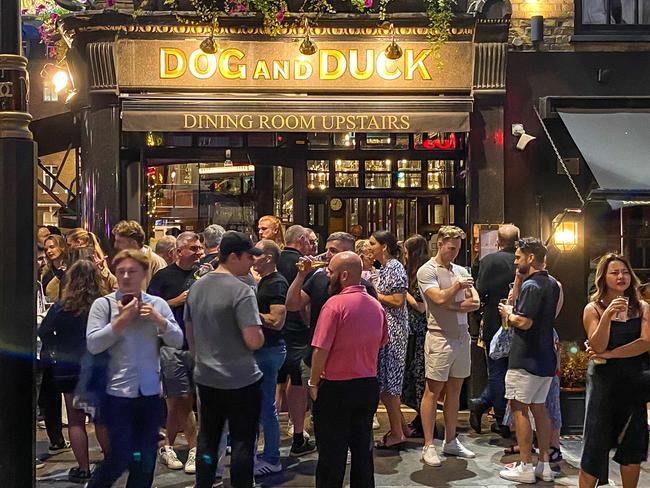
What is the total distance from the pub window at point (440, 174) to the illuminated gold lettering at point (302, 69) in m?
2.14

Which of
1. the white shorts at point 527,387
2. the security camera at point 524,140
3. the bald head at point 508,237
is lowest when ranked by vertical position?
the white shorts at point 527,387

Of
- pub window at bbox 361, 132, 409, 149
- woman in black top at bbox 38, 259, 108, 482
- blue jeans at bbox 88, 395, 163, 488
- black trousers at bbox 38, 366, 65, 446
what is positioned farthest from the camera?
pub window at bbox 361, 132, 409, 149

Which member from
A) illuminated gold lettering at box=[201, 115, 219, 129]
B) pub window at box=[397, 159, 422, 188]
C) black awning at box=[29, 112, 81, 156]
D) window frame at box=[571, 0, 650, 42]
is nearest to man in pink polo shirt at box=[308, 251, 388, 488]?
illuminated gold lettering at box=[201, 115, 219, 129]

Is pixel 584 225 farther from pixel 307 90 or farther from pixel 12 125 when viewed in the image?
pixel 12 125

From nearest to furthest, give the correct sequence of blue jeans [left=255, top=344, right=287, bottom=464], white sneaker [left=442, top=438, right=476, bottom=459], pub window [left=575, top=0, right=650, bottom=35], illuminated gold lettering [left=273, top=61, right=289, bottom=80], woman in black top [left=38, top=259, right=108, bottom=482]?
woman in black top [left=38, top=259, right=108, bottom=482] → blue jeans [left=255, top=344, right=287, bottom=464] → white sneaker [left=442, top=438, right=476, bottom=459] → illuminated gold lettering [left=273, top=61, right=289, bottom=80] → pub window [left=575, top=0, right=650, bottom=35]

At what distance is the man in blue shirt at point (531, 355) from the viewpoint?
681cm

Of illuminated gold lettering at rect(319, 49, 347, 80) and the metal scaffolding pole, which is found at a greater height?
illuminated gold lettering at rect(319, 49, 347, 80)

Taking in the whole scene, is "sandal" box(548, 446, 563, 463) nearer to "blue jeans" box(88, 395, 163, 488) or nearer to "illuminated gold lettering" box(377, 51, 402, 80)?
"blue jeans" box(88, 395, 163, 488)

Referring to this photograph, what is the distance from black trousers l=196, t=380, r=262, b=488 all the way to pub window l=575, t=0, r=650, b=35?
287 inches

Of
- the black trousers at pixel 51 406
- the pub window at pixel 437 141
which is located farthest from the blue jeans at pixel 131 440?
the pub window at pixel 437 141

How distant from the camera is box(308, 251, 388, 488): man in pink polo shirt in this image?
5.61 m

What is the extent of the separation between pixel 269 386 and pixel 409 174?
5.29 m

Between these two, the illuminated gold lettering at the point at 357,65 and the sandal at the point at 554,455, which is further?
the illuminated gold lettering at the point at 357,65

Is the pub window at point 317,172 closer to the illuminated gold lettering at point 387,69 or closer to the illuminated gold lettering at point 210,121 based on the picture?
the illuminated gold lettering at point 387,69
